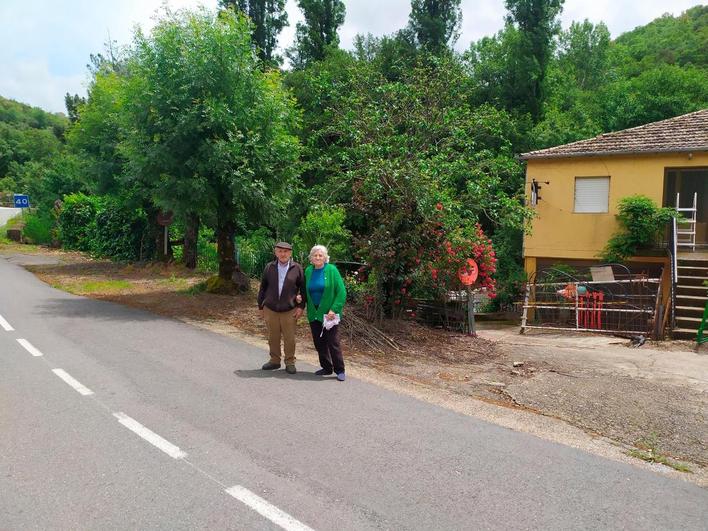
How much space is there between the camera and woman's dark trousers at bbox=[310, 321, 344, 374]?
7.77 meters

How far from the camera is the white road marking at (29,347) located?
28.8ft

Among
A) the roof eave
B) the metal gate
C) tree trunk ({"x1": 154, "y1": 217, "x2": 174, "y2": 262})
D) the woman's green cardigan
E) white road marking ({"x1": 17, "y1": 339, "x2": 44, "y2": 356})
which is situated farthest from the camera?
tree trunk ({"x1": 154, "y1": 217, "x2": 174, "y2": 262})

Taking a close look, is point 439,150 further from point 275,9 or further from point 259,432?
point 275,9

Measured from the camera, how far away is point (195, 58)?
13.6 metres

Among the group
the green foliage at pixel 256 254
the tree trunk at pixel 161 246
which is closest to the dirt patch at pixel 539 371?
the green foliage at pixel 256 254

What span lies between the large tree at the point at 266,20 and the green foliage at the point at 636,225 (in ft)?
61.1

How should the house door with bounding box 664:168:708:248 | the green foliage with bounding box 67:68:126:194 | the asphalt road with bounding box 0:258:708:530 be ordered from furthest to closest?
the green foliage with bounding box 67:68:126:194 → the house door with bounding box 664:168:708:248 → the asphalt road with bounding box 0:258:708:530

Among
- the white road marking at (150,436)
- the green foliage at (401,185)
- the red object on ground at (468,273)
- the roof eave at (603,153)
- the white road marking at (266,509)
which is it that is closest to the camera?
the white road marking at (266,509)

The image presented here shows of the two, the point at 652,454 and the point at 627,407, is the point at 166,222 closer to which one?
the point at 627,407

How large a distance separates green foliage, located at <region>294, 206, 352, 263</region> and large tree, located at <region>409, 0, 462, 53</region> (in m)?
19.4

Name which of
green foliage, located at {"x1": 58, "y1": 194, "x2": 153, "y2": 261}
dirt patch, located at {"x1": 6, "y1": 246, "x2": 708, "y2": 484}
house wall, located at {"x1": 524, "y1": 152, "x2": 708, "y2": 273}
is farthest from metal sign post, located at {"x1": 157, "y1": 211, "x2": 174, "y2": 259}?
house wall, located at {"x1": 524, "y1": 152, "x2": 708, "y2": 273}

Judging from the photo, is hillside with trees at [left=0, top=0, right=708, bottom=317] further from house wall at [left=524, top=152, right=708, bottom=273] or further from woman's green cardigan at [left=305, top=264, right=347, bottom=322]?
woman's green cardigan at [left=305, top=264, right=347, bottom=322]

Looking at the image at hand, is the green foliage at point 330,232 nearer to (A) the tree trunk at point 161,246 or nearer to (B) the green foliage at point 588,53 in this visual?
(A) the tree trunk at point 161,246

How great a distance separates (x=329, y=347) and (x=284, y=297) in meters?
0.88
